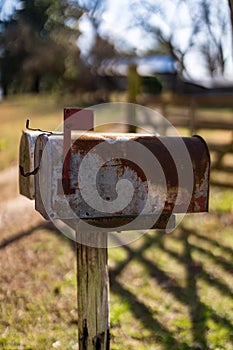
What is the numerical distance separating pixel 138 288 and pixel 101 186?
2.18 metres

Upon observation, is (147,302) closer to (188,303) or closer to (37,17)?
(188,303)

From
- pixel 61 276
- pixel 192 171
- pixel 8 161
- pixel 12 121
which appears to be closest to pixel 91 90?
pixel 12 121

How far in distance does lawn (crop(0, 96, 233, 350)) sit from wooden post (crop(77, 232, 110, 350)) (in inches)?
27.3

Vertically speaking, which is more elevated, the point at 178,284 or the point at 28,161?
the point at 28,161

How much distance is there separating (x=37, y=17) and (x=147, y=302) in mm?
3619

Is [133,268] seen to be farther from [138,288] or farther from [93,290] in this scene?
[93,290]

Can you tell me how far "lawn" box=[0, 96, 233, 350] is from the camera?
3471 millimetres

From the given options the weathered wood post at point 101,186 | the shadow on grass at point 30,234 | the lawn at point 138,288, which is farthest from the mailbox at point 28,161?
the shadow on grass at point 30,234

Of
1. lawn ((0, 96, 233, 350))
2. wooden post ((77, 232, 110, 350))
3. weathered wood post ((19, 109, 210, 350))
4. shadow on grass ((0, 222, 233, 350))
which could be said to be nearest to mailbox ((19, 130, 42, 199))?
weathered wood post ((19, 109, 210, 350))

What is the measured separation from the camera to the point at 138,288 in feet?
14.1

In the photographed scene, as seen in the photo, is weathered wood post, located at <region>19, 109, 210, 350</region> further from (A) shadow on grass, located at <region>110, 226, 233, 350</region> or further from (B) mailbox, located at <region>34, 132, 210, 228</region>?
(A) shadow on grass, located at <region>110, 226, 233, 350</region>

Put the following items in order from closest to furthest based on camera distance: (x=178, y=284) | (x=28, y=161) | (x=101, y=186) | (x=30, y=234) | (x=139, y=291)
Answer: (x=101, y=186) < (x=28, y=161) < (x=139, y=291) < (x=178, y=284) < (x=30, y=234)

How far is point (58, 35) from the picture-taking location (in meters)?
7.68

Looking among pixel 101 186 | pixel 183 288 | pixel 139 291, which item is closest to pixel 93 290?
pixel 101 186
